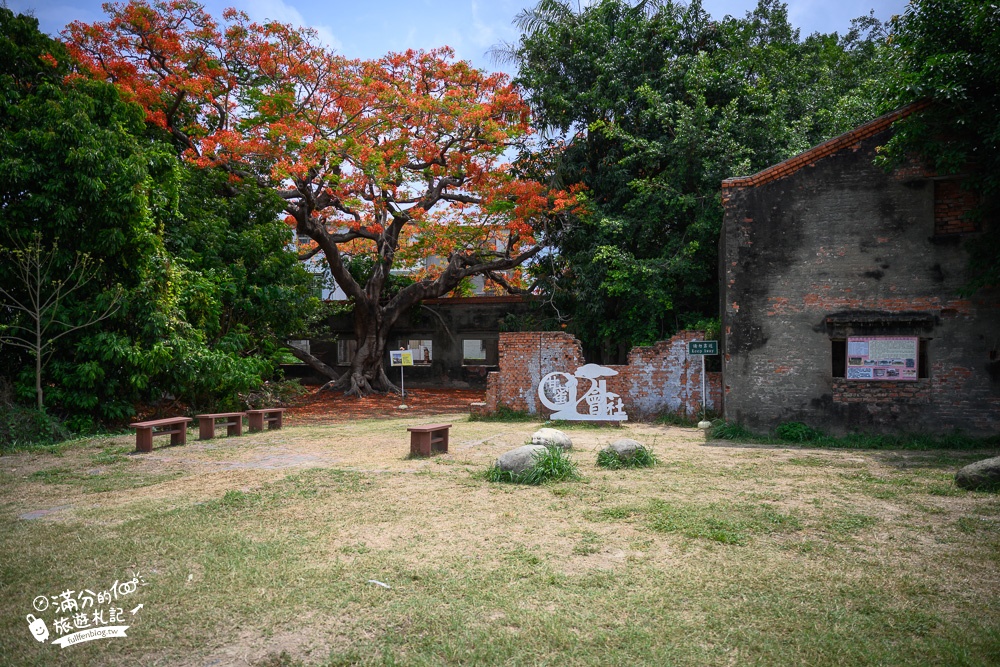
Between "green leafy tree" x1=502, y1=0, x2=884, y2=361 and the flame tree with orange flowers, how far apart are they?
3.86ft

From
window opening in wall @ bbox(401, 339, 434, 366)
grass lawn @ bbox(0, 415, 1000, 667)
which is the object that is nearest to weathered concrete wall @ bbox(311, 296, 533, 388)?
window opening in wall @ bbox(401, 339, 434, 366)

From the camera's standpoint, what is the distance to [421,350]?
85.3 ft

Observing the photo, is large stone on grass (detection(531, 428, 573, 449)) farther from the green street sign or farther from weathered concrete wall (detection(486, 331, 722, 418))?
the green street sign

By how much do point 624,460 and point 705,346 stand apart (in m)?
4.84

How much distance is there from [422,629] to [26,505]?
203 inches

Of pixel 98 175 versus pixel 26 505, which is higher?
pixel 98 175

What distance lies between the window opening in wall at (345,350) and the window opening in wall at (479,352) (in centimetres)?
455

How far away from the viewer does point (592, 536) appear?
16.6 feet

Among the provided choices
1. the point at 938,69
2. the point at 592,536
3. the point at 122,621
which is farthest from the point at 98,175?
the point at 938,69

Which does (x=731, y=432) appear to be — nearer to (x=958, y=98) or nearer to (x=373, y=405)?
(x=958, y=98)

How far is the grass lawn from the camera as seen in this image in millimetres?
3318

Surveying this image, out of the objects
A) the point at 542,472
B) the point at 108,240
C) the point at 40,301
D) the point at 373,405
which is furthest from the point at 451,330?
the point at 542,472

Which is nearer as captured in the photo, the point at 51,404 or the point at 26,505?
the point at 26,505

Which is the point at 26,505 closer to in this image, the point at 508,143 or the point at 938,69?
the point at 938,69
